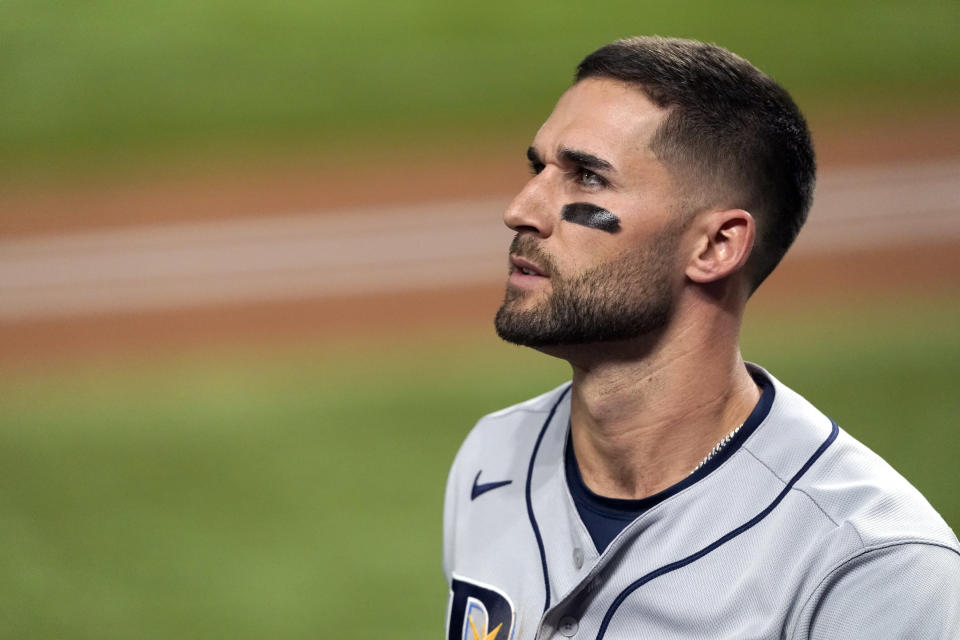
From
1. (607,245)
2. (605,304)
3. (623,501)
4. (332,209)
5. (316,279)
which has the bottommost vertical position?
(623,501)

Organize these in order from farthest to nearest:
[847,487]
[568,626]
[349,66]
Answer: [349,66] → [568,626] → [847,487]

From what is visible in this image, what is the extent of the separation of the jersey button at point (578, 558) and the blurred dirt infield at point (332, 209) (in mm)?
3452

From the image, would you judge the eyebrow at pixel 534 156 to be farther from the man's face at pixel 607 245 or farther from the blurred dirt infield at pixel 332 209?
the blurred dirt infield at pixel 332 209

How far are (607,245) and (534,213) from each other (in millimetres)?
173

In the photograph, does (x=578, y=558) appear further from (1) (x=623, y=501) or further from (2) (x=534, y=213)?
(2) (x=534, y=213)

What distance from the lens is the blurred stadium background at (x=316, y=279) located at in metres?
4.48

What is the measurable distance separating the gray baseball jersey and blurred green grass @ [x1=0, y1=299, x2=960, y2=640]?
1.90 metres

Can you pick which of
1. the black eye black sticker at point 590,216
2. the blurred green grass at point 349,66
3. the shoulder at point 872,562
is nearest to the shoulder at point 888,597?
the shoulder at point 872,562

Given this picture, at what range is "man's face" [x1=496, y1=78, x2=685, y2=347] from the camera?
7.07ft

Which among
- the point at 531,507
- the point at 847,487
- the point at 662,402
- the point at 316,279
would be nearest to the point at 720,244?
the point at 662,402

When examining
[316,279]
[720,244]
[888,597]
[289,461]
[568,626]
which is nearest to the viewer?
[888,597]

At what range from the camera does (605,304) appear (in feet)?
7.03

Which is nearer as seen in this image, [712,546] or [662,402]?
[712,546]

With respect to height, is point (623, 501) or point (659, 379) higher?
point (659, 379)
